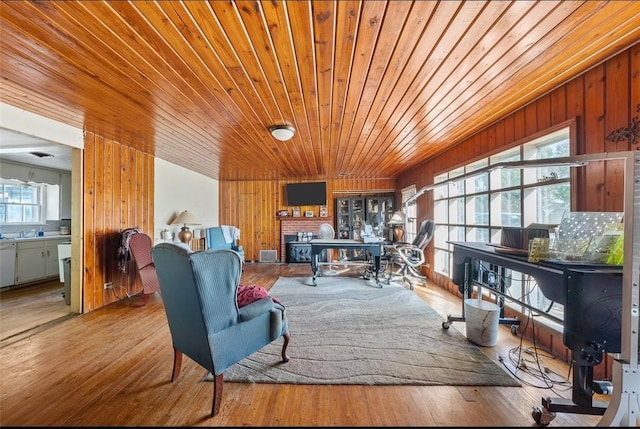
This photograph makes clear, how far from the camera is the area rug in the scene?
182 centimetres

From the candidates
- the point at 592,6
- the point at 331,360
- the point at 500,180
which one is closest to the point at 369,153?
the point at 500,180

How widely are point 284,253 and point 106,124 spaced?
4.70 metres

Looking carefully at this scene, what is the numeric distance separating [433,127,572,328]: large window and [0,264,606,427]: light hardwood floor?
0.75 metres

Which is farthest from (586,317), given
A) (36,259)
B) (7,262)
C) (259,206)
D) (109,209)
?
(36,259)

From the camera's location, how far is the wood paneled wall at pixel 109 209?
311 cm

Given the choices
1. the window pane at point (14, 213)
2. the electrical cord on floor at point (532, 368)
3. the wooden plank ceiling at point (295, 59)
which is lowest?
the electrical cord on floor at point (532, 368)

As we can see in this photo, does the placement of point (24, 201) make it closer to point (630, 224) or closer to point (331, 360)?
point (331, 360)

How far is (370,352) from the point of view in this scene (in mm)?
2148

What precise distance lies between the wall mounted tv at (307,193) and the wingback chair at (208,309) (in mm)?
5009

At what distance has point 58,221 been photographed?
500 cm

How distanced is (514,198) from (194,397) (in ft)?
11.7

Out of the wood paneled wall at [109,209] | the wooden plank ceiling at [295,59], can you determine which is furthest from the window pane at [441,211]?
the wood paneled wall at [109,209]

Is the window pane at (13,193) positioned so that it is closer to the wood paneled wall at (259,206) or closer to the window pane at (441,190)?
the wood paneled wall at (259,206)

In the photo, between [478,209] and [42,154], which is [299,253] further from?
[42,154]
